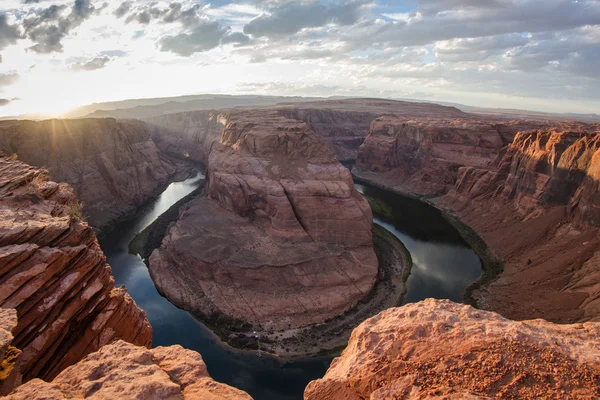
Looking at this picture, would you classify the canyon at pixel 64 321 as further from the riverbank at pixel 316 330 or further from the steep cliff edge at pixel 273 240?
the steep cliff edge at pixel 273 240

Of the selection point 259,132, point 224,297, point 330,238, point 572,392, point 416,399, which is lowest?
point 224,297

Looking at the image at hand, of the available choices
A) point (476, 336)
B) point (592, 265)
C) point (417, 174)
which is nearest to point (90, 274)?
point (476, 336)

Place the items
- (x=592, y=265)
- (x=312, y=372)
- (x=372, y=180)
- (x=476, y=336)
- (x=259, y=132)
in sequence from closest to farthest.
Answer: (x=476, y=336) < (x=312, y=372) < (x=592, y=265) < (x=259, y=132) < (x=372, y=180)

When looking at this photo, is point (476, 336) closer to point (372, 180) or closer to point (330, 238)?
point (330, 238)

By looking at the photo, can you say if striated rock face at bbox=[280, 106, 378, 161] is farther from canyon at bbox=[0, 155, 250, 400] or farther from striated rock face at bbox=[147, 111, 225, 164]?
canyon at bbox=[0, 155, 250, 400]

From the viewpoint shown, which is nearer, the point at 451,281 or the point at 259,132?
the point at 451,281

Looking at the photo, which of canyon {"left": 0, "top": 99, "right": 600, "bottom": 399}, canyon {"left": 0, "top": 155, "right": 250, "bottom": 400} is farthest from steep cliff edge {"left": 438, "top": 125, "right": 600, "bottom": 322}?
canyon {"left": 0, "top": 155, "right": 250, "bottom": 400}

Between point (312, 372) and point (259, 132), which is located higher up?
point (259, 132)
